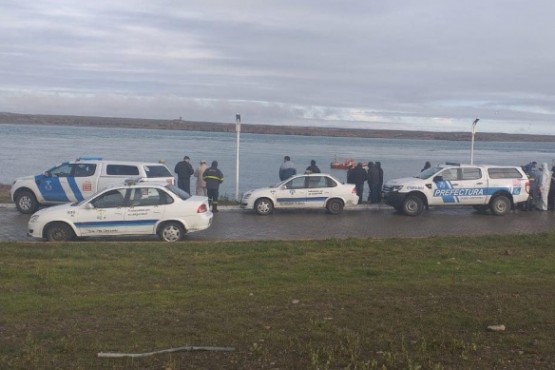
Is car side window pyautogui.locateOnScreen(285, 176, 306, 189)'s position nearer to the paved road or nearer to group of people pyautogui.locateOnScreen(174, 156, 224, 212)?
the paved road

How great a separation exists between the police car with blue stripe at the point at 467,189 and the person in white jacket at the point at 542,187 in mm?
1036

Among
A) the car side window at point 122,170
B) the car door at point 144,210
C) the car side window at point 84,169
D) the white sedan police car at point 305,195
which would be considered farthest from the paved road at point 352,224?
the car side window at point 122,170

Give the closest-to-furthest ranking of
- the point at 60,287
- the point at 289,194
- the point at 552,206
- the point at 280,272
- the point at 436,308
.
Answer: the point at 436,308
the point at 60,287
the point at 280,272
the point at 289,194
the point at 552,206

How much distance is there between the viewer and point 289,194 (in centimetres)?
2264

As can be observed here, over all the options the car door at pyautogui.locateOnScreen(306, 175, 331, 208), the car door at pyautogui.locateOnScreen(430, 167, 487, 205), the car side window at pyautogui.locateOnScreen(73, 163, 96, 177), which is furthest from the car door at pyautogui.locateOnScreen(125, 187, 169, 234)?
the car door at pyautogui.locateOnScreen(430, 167, 487, 205)

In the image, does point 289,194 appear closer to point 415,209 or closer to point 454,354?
point 415,209

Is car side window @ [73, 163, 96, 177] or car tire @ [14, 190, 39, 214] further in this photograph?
car side window @ [73, 163, 96, 177]

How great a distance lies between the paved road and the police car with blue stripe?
41cm

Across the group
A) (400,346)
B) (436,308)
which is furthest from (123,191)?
(400,346)

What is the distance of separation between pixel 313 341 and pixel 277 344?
352 mm

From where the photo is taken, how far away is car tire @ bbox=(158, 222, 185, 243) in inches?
643

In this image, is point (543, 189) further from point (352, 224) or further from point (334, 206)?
point (352, 224)

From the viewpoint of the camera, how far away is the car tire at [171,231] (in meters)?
16.3

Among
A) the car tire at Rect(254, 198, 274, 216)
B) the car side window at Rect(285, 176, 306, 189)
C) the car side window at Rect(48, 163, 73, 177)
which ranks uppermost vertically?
the car side window at Rect(48, 163, 73, 177)
